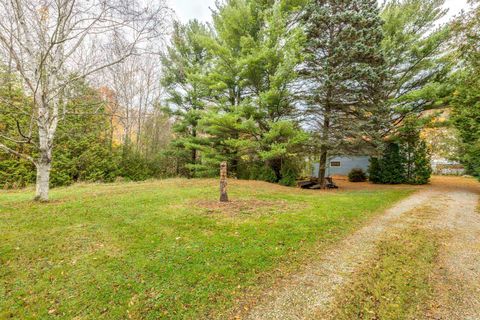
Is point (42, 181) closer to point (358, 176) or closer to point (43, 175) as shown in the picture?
point (43, 175)

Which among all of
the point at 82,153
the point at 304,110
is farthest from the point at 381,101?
the point at 82,153

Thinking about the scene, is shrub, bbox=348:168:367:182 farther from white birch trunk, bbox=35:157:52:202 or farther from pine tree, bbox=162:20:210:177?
white birch trunk, bbox=35:157:52:202

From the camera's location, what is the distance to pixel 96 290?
2648 mm

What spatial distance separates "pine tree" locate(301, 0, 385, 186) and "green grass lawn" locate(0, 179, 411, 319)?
5.49m

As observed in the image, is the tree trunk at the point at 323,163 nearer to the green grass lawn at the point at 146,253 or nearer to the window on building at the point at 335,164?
the green grass lawn at the point at 146,253

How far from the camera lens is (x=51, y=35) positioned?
571cm

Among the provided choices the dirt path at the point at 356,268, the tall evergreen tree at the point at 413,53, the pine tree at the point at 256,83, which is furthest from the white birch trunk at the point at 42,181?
the tall evergreen tree at the point at 413,53

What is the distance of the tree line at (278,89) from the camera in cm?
712

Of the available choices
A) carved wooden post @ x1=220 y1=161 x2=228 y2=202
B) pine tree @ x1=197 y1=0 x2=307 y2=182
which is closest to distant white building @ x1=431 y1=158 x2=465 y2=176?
pine tree @ x1=197 y1=0 x2=307 y2=182

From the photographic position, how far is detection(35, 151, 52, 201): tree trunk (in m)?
6.03

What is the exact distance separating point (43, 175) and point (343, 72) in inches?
465

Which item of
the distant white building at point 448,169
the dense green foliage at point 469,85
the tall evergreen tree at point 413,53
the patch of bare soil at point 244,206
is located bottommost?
the patch of bare soil at point 244,206

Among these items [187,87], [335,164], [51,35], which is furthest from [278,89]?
[335,164]

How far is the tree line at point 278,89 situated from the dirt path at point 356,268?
17.5 feet
